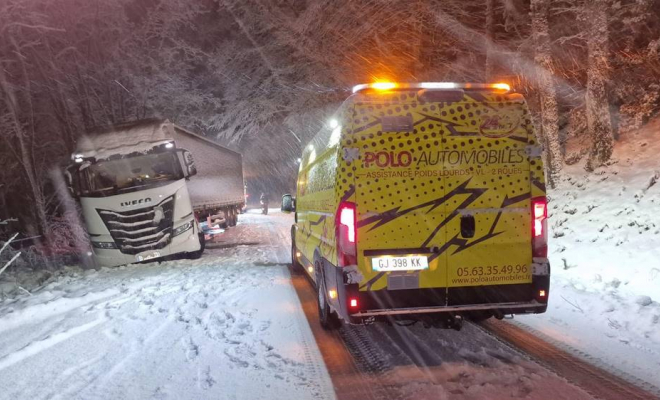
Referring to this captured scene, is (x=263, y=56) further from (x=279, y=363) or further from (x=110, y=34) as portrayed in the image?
(x=279, y=363)

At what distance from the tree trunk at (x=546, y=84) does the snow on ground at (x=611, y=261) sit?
20.0 inches

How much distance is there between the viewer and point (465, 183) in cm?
503

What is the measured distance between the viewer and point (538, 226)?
5.10 m

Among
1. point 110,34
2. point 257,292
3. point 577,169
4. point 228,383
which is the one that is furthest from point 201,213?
point 228,383

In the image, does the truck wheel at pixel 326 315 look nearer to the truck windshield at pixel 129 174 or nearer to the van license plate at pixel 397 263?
the van license plate at pixel 397 263

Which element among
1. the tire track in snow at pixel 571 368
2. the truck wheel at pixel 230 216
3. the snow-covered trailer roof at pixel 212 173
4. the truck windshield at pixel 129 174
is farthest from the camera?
the truck wheel at pixel 230 216

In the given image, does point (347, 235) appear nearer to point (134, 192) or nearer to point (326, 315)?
point (326, 315)

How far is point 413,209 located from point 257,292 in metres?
4.81

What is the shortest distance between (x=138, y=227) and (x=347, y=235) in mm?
8877

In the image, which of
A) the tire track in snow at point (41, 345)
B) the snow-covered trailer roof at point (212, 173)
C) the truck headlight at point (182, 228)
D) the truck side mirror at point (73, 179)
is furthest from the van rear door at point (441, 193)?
the truck side mirror at point (73, 179)

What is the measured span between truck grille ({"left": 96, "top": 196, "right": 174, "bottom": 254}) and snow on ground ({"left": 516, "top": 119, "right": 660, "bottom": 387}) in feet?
29.7

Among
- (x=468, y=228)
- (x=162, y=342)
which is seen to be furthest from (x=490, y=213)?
(x=162, y=342)

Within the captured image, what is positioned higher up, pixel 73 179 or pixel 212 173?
pixel 73 179

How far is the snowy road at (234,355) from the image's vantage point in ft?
14.5
